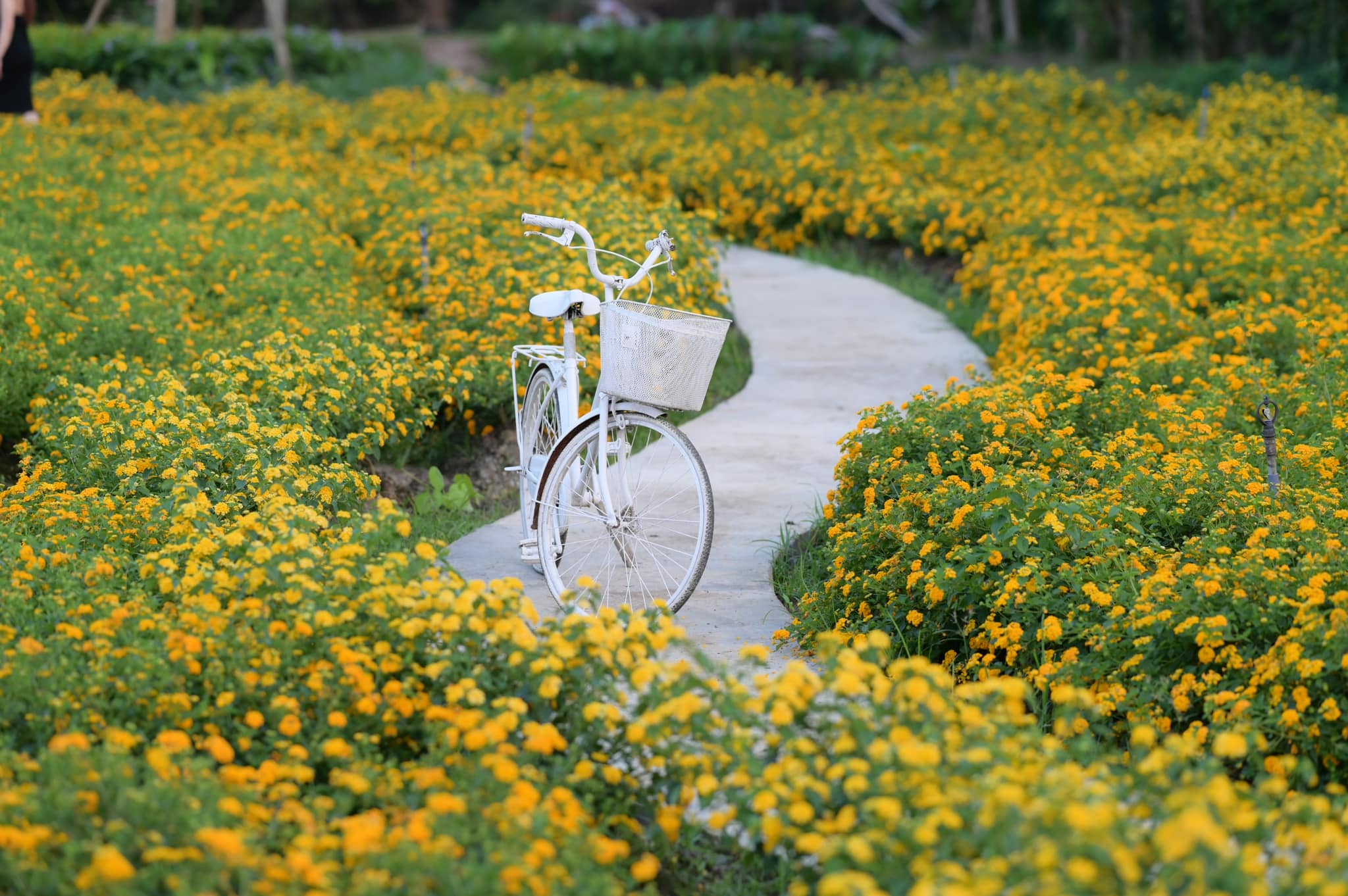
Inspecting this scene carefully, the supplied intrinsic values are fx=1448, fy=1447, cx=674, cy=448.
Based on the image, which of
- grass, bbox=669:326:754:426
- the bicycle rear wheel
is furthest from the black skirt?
the bicycle rear wheel

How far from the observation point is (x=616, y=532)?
4293mm

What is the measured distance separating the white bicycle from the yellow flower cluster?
572 millimetres

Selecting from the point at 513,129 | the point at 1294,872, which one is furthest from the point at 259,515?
the point at 513,129

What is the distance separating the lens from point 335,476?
4750mm

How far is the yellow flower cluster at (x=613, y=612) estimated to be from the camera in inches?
95.5

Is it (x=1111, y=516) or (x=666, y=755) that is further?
(x=1111, y=516)

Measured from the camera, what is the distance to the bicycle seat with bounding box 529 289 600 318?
169 inches

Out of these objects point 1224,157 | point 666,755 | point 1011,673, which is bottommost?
point 1011,673

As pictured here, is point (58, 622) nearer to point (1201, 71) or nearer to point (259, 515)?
point (259, 515)

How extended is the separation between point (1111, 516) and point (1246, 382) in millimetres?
1833

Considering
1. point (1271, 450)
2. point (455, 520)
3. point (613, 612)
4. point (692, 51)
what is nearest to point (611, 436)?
point (613, 612)

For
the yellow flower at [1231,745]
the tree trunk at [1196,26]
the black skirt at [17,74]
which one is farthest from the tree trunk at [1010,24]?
the yellow flower at [1231,745]

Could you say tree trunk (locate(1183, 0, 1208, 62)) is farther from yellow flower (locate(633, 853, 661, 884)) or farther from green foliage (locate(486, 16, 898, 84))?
yellow flower (locate(633, 853, 661, 884))

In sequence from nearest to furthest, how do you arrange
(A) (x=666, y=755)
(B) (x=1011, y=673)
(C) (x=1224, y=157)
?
(A) (x=666, y=755)
(B) (x=1011, y=673)
(C) (x=1224, y=157)
